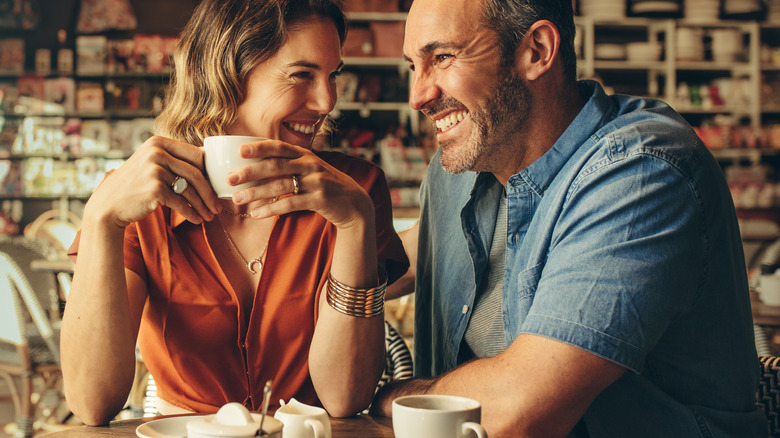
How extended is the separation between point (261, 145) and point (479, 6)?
627 millimetres

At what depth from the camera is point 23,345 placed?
3.28 meters

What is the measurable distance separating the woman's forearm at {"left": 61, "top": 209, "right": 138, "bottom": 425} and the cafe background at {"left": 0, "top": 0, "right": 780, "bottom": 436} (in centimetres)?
495

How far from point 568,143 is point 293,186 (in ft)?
1.81

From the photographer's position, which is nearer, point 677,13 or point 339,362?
point 339,362

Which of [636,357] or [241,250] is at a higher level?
[241,250]

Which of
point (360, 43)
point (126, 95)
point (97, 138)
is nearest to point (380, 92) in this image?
point (360, 43)

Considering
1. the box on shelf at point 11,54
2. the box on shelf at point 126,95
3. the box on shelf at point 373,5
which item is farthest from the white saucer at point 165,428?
the box on shelf at point 11,54

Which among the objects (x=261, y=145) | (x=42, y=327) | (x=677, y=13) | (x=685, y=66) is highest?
(x=677, y=13)

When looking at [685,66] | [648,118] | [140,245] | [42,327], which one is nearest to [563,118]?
[648,118]

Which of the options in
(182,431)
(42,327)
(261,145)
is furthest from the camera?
(42,327)

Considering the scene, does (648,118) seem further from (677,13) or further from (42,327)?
(677,13)

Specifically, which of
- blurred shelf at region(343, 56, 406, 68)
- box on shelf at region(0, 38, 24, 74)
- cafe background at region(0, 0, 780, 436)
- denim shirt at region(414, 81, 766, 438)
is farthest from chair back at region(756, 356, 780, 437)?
box on shelf at region(0, 38, 24, 74)

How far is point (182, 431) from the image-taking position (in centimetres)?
83

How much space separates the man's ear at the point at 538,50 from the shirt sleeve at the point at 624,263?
36 cm
